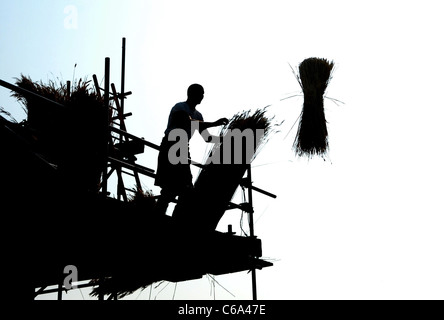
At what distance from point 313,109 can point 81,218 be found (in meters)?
2.76

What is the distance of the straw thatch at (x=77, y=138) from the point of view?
13.2 feet

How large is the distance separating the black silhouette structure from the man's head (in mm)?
484

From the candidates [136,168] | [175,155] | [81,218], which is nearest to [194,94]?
[175,155]

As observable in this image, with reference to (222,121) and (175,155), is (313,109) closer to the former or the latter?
(222,121)

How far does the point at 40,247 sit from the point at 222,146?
1.76 metres

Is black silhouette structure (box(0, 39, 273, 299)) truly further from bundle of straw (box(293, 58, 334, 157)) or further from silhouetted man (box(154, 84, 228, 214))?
bundle of straw (box(293, 58, 334, 157))

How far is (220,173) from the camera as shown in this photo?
16.6ft

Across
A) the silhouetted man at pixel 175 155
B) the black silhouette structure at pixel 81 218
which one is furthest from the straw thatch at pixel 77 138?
the silhouetted man at pixel 175 155

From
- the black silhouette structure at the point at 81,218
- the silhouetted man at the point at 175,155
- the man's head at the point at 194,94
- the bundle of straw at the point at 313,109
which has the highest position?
the bundle of straw at the point at 313,109

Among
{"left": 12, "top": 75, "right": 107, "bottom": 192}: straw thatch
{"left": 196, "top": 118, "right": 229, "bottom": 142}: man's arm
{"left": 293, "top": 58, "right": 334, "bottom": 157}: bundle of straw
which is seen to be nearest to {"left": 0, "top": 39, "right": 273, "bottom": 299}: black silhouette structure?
{"left": 12, "top": 75, "right": 107, "bottom": 192}: straw thatch

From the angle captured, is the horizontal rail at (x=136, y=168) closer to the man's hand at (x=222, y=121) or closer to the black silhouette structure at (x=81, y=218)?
the black silhouette structure at (x=81, y=218)

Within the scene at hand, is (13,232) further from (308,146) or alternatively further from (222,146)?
(308,146)
